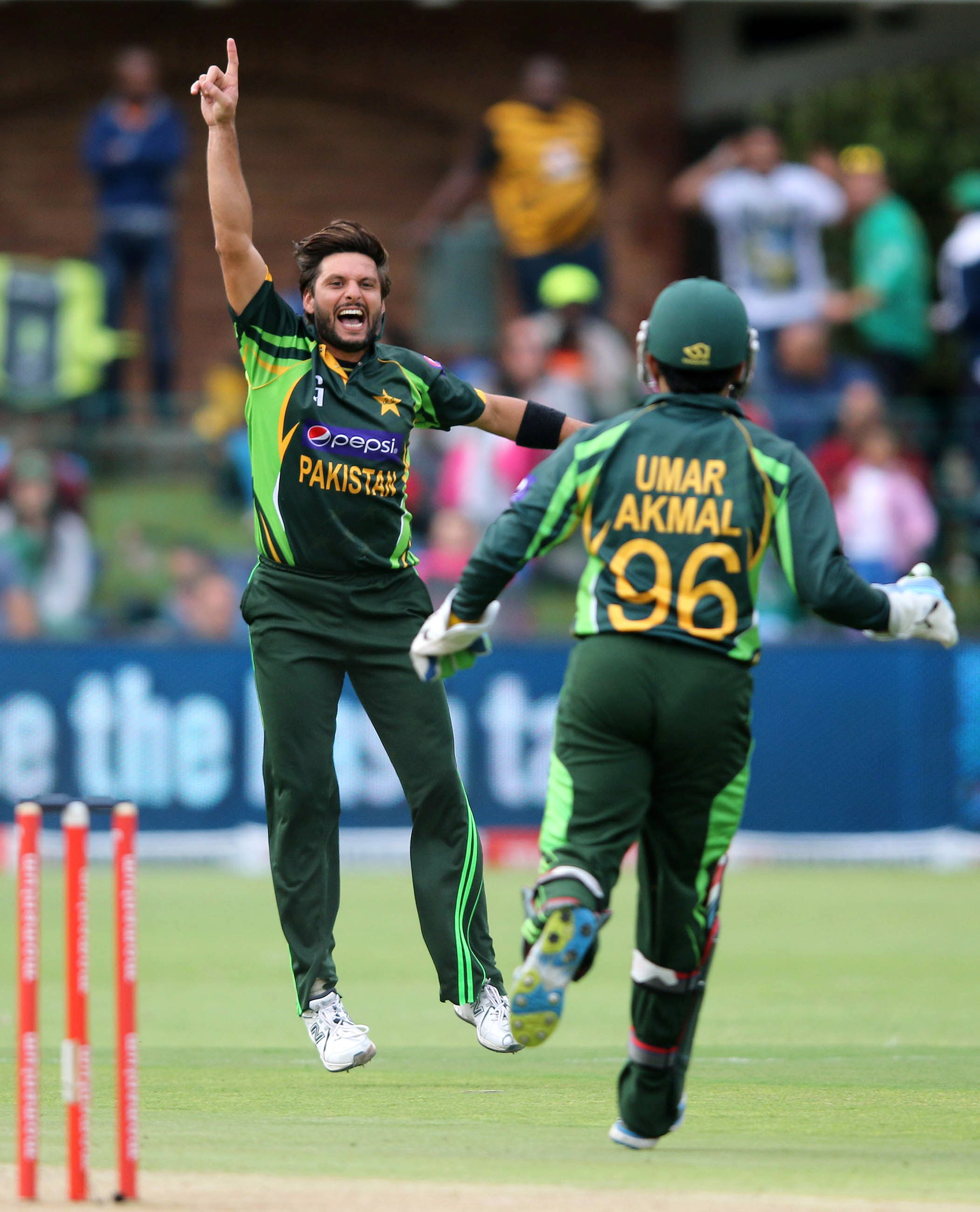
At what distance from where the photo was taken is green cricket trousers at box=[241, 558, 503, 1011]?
6449mm

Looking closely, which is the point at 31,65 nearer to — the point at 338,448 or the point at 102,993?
the point at 102,993

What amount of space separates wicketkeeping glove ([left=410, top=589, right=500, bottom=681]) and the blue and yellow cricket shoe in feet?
2.33

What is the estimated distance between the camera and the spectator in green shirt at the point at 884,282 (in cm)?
1561

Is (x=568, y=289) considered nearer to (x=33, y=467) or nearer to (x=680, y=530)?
(x=33, y=467)

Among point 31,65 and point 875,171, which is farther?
point 31,65

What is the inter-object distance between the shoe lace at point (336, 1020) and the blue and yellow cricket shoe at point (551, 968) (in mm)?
1435

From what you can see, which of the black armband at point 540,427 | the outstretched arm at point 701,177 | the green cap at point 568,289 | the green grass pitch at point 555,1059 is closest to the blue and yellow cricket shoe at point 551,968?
the green grass pitch at point 555,1059

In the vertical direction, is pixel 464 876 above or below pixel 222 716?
above

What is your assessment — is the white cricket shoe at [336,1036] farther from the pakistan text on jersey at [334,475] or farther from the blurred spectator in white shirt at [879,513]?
the blurred spectator in white shirt at [879,513]

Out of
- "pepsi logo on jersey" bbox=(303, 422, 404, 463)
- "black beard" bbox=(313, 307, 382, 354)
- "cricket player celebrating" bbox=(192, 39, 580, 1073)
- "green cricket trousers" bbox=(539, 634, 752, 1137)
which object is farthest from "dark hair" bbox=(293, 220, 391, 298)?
"green cricket trousers" bbox=(539, 634, 752, 1137)

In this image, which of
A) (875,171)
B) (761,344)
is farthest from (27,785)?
(875,171)

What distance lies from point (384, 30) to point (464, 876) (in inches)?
598

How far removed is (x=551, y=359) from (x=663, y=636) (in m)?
10.1

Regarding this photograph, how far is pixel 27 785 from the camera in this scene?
1356 centimetres
